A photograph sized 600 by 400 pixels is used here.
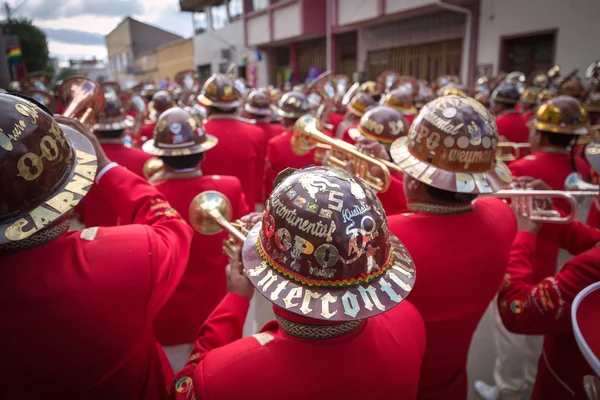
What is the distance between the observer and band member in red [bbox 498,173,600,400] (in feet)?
6.49

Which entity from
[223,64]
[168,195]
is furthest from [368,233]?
[223,64]

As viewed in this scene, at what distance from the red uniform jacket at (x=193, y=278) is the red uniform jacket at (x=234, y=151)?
155 cm

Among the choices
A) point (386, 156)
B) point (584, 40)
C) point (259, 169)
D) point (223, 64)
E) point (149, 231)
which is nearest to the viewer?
point (149, 231)

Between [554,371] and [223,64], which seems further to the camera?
[223,64]

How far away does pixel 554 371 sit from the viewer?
225 centimetres

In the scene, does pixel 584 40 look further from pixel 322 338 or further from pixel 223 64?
pixel 223 64

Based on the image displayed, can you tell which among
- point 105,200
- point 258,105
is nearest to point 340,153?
point 105,200

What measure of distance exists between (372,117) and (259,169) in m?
2.28

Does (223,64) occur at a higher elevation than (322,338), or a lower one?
higher

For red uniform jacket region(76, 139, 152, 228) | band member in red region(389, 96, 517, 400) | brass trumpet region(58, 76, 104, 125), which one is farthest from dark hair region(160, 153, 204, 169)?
band member in red region(389, 96, 517, 400)

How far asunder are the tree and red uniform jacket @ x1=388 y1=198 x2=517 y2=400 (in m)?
25.3

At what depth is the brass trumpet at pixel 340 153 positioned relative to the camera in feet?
10.1

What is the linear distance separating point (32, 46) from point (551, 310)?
89.4 ft

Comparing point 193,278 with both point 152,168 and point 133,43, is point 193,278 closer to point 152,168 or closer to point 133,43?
point 152,168
